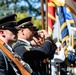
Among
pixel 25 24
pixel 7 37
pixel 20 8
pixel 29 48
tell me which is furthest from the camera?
pixel 20 8

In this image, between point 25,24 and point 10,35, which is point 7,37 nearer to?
point 10,35

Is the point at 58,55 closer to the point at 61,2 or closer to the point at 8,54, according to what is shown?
the point at 61,2

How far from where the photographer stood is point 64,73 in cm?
1029

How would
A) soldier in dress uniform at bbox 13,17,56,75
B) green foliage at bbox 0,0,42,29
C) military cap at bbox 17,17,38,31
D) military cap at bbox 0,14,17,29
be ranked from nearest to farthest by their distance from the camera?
military cap at bbox 0,14,17,29 < soldier in dress uniform at bbox 13,17,56,75 < military cap at bbox 17,17,38,31 < green foliage at bbox 0,0,42,29

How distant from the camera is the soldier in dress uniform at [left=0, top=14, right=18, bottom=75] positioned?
4.29 meters

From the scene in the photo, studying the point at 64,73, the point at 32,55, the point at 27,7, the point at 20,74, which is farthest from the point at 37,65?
the point at 27,7

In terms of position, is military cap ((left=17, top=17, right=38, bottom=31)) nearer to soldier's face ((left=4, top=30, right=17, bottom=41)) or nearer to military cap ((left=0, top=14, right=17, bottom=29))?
military cap ((left=0, top=14, right=17, bottom=29))

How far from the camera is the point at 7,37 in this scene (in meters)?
4.54

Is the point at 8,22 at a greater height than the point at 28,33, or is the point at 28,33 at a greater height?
the point at 8,22

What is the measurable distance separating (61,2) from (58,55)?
263cm

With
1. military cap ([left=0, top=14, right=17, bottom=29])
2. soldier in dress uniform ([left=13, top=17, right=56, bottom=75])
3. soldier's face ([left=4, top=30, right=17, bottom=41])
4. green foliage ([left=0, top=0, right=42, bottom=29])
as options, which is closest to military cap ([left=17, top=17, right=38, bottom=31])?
soldier in dress uniform ([left=13, top=17, right=56, bottom=75])

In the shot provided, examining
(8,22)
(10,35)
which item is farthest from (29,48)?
(10,35)

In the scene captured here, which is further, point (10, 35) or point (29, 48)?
point (29, 48)

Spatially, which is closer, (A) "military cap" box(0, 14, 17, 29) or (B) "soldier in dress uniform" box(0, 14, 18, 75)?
(B) "soldier in dress uniform" box(0, 14, 18, 75)
